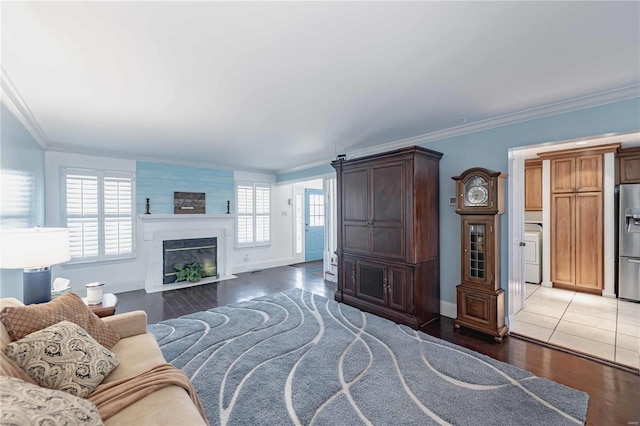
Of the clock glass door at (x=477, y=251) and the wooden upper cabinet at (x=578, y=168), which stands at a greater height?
the wooden upper cabinet at (x=578, y=168)

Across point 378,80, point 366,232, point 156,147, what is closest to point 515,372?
point 366,232

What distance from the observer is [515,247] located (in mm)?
3537

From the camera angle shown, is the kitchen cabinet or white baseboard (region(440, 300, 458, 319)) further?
the kitchen cabinet

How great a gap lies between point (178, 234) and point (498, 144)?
18.2 feet

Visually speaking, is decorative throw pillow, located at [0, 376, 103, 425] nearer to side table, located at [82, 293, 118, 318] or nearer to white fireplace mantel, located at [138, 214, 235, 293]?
side table, located at [82, 293, 118, 318]

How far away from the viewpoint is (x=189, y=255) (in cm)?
591

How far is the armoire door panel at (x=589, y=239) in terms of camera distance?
181 inches

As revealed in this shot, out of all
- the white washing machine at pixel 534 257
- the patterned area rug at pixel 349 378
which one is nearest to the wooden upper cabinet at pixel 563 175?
the white washing machine at pixel 534 257

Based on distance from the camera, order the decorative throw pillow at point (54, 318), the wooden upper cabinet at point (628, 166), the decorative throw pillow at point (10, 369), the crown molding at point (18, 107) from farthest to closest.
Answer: the wooden upper cabinet at point (628, 166) → the crown molding at point (18, 107) → the decorative throw pillow at point (54, 318) → the decorative throw pillow at point (10, 369)

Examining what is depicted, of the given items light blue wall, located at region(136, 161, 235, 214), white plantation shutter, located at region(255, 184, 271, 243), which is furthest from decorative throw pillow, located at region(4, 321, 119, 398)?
white plantation shutter, located at region(255, 184, 271, 243)

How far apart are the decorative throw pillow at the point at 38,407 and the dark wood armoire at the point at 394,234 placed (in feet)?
10.2

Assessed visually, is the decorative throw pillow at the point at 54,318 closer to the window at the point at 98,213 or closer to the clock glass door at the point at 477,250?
the clock glass door at the point at 477,250

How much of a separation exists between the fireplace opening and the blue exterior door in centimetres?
264

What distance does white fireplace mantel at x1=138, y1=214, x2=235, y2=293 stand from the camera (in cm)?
536
